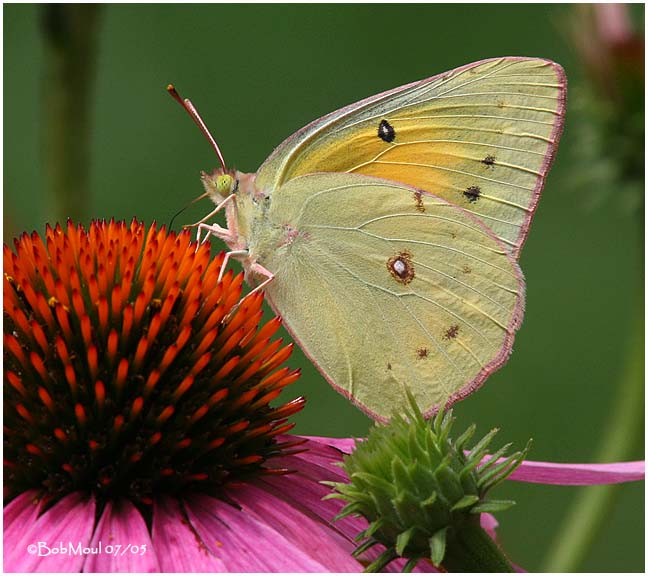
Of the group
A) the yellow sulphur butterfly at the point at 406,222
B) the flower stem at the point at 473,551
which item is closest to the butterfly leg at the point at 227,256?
the yellow sulphur butterfly at the point at 406,222

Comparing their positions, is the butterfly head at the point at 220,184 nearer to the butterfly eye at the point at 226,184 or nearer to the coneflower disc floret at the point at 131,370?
the butterfly eye at the point at 226,184

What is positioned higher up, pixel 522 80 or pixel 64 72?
pixel 64 72

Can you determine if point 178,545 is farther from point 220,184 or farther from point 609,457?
point 609,457

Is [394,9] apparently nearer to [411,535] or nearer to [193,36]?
[193,36]

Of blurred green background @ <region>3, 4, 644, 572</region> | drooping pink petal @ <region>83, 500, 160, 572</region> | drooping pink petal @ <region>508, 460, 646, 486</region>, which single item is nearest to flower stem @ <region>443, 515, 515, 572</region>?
drooping pink petal @ <region>508, 460, 646, 486</region>

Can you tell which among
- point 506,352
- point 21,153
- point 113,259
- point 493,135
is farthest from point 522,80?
point 21,153

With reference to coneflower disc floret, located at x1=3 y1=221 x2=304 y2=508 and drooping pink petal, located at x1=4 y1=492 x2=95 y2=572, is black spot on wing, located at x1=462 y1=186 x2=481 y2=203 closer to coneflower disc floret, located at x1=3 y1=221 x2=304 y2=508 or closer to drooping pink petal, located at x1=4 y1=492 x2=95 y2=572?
coneflower disc floret, located at x1=3 y1=221 x2=304 y2=508
